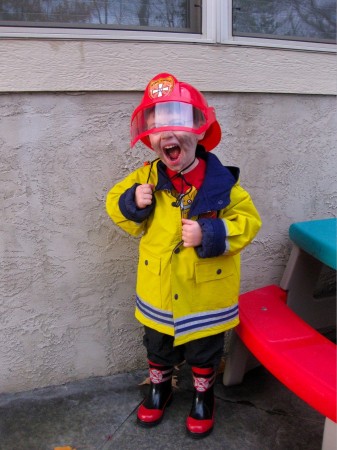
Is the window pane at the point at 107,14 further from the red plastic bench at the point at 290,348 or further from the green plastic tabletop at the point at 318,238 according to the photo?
the red plastic bench at the point at 290,348

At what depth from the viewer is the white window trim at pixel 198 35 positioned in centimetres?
221

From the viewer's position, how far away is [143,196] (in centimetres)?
196

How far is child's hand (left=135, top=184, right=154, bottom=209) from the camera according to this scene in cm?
196

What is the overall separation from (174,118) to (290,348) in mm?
1065

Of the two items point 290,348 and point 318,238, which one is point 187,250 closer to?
point 290,348

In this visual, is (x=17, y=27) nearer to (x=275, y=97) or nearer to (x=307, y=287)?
(x=275, y=97)

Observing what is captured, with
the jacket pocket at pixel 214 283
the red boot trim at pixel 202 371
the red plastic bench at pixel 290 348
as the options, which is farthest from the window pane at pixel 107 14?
the red boot trim at pixel 202 371

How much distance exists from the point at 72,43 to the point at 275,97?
1.07 metres

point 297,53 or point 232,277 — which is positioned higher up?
point 297,53

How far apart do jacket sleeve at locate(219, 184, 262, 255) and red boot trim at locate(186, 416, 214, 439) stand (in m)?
0.84

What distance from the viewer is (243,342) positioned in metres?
2.42

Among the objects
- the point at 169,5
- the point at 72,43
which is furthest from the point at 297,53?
the point at 72,43

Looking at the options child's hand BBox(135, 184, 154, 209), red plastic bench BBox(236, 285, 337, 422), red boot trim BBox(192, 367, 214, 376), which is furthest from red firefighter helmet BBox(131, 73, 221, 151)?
red boot trim BBox(192, 367, 214, 376)

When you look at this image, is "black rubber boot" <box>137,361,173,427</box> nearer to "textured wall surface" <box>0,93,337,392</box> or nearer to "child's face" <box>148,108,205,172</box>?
"textured wall surface" <box>0,93,337,392</box>
